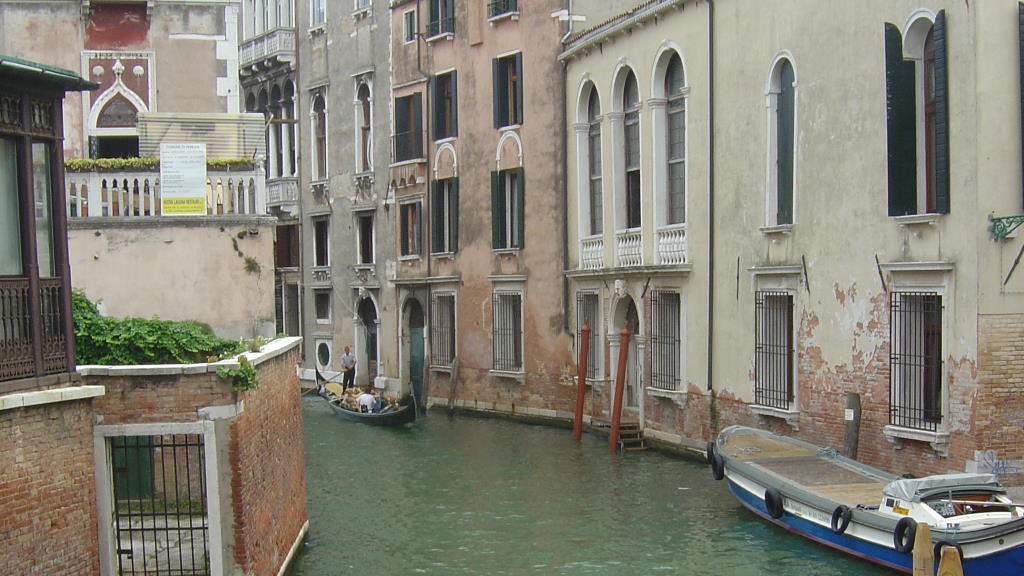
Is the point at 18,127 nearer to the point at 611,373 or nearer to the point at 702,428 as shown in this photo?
the point at 702,428

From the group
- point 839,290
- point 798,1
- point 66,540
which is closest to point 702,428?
point 839,290

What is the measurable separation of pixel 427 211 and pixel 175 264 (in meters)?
14.6

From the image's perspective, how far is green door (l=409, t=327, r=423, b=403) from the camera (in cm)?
2762

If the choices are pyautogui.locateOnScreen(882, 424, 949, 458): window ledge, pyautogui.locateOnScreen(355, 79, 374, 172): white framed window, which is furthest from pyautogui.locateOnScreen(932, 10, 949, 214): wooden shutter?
pyautogui.locateOnScreen(355, 79, 374, 172): white framed window

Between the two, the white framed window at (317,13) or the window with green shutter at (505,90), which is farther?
the white framed window at (317,13)

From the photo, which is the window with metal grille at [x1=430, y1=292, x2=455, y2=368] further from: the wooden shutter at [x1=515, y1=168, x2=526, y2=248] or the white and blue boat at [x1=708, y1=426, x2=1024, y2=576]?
the white and blue boat at [x1=708, y1=426, x2=1024, y2=576]

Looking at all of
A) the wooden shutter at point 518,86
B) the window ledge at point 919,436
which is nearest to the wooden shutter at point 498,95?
the wooden shutter at point 518,86

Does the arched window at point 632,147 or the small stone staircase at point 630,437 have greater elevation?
the arched window at point 632,147

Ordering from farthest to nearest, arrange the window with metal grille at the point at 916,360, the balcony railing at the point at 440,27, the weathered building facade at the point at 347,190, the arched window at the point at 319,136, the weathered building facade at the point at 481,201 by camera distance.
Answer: the arched window at the point at 319,136, the weathered building facade at the point at 347,190, the balcony railing at the point at 440,27, the weathered building facade at the point at 481,201, the window with metal grille at the point at 916,360

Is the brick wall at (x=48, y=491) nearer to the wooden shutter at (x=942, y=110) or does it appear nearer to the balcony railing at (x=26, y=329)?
the balcony railing at (x=26, y=329)

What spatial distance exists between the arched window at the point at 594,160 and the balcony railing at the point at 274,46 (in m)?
12.2

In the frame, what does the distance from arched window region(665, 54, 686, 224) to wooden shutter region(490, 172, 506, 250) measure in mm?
5601

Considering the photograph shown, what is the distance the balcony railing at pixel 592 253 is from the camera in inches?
843

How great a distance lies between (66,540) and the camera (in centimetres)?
806
